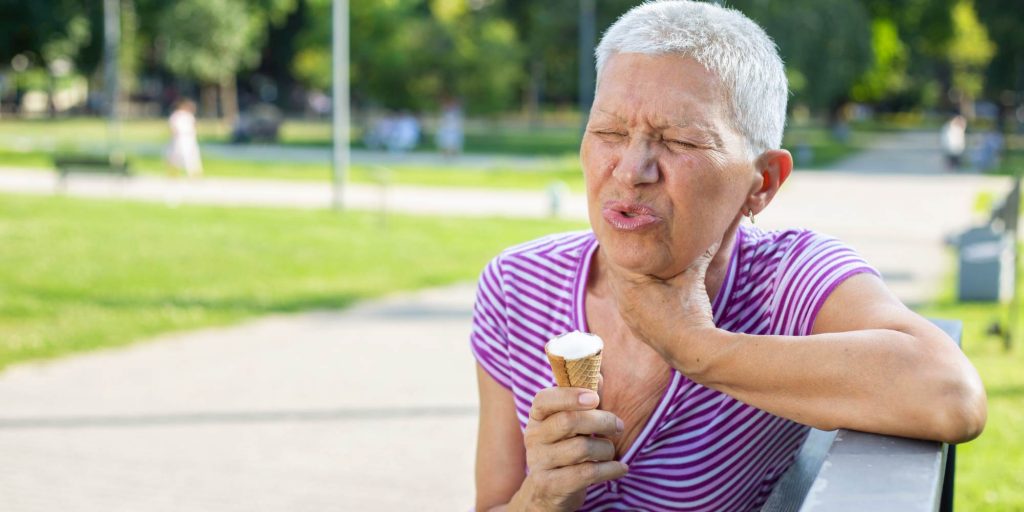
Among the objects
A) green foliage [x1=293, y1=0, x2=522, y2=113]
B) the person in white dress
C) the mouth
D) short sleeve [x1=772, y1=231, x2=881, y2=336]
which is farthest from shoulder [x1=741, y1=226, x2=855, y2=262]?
green foliage [x1=293, y1=0, x2=522, y2=113]

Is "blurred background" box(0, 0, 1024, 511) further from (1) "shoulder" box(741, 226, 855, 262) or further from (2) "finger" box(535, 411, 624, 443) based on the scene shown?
Answer: (2) "finger" box(535, 411, 624, 443)

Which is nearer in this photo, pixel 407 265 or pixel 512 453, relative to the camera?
pixel 512 453

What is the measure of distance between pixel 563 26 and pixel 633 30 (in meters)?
44.5

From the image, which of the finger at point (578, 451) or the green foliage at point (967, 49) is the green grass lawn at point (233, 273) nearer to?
the finger at point (578, 451)

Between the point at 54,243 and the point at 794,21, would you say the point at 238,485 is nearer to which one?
the point at 54,243

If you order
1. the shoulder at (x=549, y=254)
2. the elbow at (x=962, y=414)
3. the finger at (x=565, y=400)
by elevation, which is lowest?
the finger at (x=565, y=400)

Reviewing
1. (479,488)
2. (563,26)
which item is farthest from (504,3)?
(479,488)

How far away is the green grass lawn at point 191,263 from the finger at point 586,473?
686cm

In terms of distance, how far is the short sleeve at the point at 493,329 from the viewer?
92.2 inches

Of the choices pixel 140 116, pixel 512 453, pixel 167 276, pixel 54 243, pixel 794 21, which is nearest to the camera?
pixel 512 453

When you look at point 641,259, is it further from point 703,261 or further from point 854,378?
point 854,378

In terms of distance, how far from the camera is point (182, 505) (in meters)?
5.30

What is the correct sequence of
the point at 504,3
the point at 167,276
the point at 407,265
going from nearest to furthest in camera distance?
the point at 167,276 < the point at 407,265 < the point at 504,3

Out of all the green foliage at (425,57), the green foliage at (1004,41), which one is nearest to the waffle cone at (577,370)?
the green foliage at (425,57)
